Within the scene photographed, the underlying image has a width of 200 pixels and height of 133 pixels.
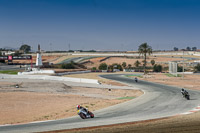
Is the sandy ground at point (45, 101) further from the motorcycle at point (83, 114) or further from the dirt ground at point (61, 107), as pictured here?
the motorcycle at point (83, 114)

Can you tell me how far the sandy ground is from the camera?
76.5 ft

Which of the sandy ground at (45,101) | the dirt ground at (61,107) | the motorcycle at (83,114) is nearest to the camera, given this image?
the dirt ground at (61,107)

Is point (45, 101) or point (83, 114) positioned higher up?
point (83, 114)

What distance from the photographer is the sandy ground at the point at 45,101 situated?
23312 mm

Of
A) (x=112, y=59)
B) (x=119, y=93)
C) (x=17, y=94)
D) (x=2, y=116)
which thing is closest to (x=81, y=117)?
(x=2, y=116)

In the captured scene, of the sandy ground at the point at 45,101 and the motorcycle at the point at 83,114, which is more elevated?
the motorcycle at the point at 83,114

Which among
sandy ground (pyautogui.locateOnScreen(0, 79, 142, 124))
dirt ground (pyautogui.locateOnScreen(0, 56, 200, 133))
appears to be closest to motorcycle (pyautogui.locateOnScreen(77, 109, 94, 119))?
sandy ground (pyautogui.locateOnScreen(0, 79, 142, 124))

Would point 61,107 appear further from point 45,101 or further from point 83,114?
point 83,114

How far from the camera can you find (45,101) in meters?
32.0

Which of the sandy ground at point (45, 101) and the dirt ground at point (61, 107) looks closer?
the dirt ground at point (61, 107)

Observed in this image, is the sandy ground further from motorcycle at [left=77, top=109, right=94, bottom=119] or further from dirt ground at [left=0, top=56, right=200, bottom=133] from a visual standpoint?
motorcycle at [left=77, top=109, right=94, bottom=119]

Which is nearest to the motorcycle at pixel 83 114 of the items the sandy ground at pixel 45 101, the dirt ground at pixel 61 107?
the sandy ground at pixel 45 101

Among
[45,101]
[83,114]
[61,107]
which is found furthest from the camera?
[45,101]

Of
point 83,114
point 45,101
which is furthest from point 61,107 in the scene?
point 83,114
